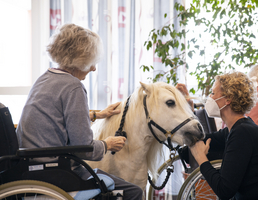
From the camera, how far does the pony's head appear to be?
1119 mm

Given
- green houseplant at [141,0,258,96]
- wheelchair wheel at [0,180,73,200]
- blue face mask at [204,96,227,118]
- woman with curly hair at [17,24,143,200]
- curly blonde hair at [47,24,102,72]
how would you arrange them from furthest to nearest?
green houseplant at [141,0,258,96]
blue face mask at [204,96,227,118]
curly blonde hair at [47,24,102,72]
woman with curly hair at [17,24,143,200]
wheelchair wheel at [0,180,73,200]

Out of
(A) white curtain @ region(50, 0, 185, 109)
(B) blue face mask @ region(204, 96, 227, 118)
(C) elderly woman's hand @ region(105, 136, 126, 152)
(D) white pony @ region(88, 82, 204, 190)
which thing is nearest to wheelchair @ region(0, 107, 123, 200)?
(C) elderly woman's hand @ region(105, 136, 126, 152)

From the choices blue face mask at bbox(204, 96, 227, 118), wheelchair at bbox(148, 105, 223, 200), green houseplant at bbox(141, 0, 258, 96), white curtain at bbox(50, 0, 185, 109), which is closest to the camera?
blue face mask at bbox(204, 96, 227, 118)

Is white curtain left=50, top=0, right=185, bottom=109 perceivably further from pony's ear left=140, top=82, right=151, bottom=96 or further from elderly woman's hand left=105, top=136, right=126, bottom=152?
elderly woman's hand left=105, top=136, right=126, bottom=152

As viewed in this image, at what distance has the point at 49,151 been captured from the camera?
0.86 meters

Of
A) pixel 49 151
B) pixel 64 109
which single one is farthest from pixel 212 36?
pixel 49 151

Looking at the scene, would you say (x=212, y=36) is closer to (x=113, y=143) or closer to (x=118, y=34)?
(x=118, y=34)

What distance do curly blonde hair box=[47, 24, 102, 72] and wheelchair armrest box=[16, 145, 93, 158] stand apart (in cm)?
39

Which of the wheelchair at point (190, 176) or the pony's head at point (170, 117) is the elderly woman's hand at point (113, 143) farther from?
the wheelchair at point (190, 176)

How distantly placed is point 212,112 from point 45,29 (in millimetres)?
2082

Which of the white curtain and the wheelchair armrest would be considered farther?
the white curtain

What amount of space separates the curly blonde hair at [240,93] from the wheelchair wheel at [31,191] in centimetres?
85

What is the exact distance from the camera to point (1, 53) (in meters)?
2.75

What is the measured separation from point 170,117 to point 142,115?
0.51 ft
